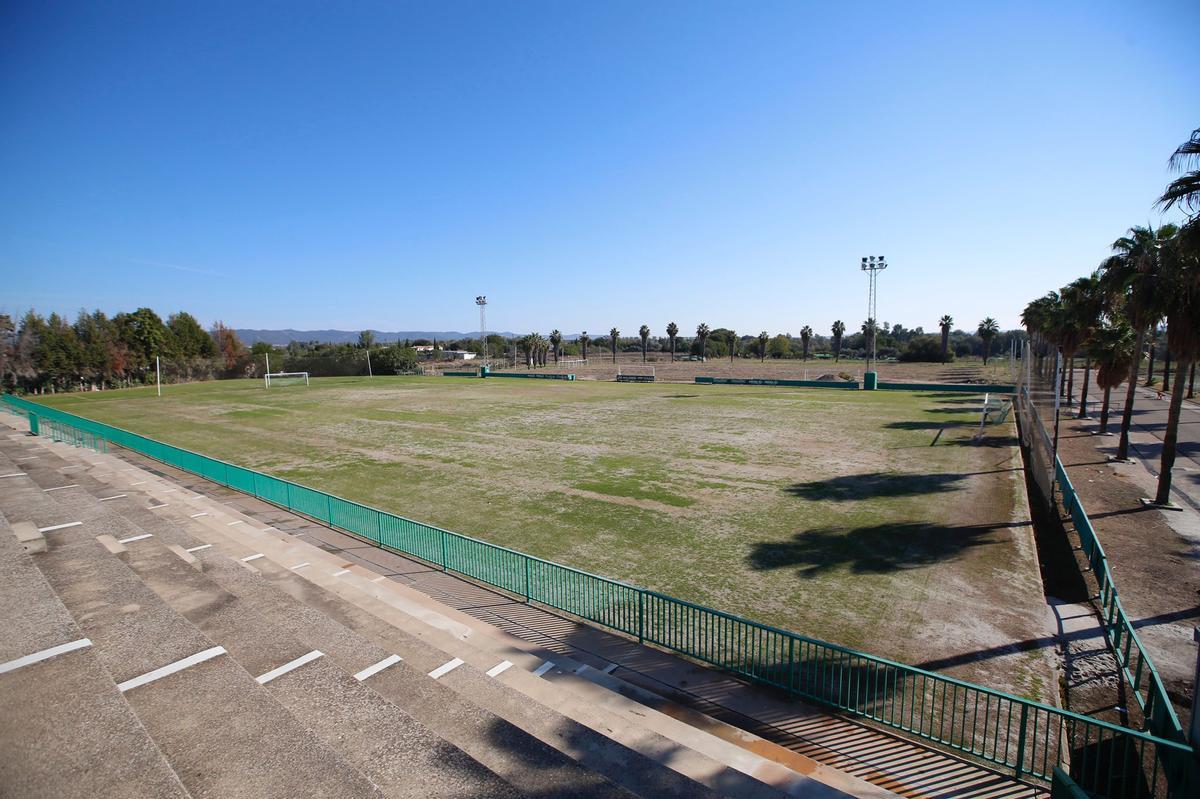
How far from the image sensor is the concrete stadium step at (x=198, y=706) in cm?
594

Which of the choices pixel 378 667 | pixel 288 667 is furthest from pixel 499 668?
pixel 288 667

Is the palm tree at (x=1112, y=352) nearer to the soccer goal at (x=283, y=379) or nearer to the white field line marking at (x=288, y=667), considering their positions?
the white field line marking at (x=288, y=667)

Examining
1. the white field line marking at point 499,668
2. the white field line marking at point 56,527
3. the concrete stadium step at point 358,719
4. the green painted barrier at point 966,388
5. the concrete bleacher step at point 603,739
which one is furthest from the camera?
the green painted barrier at point 966,388

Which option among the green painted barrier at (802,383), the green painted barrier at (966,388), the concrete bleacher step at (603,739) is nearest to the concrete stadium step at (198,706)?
the concrete bleacher step at (603,739)

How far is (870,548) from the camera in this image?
15.0 m

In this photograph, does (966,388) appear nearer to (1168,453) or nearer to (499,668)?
(1168,453)

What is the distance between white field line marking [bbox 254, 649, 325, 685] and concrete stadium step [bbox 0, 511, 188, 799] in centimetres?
140

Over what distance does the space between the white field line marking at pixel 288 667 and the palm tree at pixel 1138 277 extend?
26755 mm

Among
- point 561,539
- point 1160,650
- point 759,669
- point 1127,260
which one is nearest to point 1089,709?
point 1160,650

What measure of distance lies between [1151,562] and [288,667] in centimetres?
2032

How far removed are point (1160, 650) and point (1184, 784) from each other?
6444 millimetres

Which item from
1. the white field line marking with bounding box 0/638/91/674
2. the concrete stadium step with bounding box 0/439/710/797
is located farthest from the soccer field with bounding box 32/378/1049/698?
the white field line marking with bounding box 0/638/91/674

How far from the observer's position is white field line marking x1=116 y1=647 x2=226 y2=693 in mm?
7578

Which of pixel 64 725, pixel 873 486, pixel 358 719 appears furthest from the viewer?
pixel 873 486
